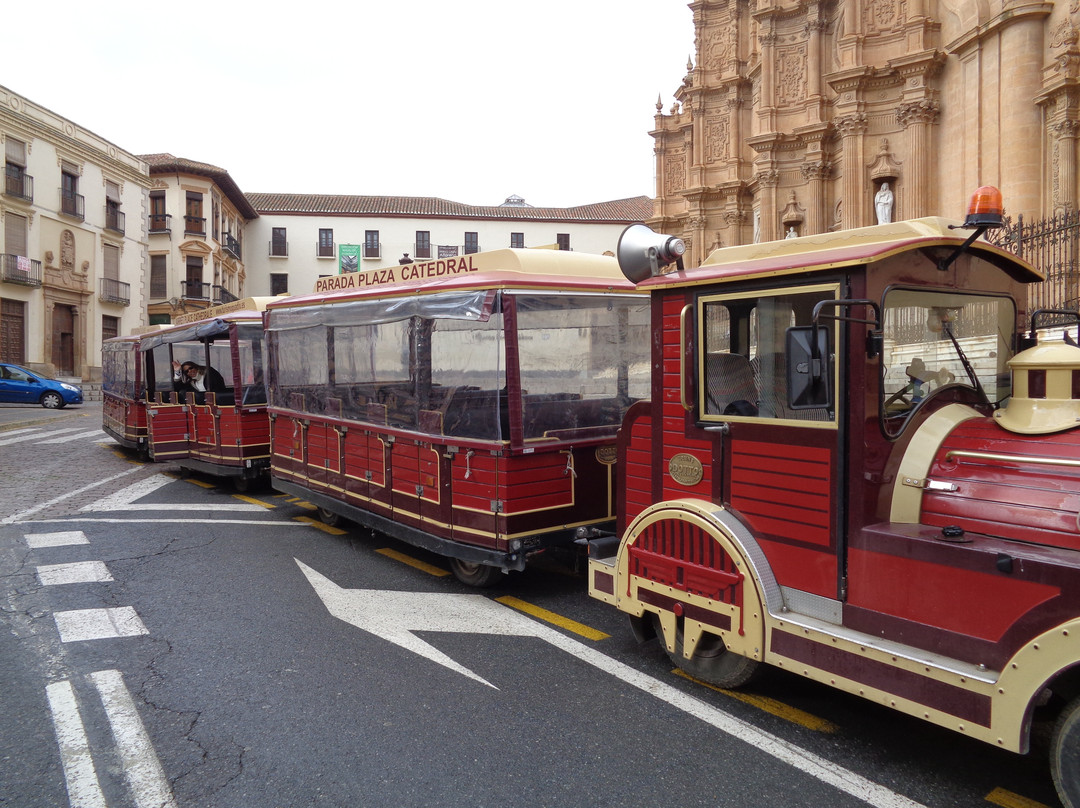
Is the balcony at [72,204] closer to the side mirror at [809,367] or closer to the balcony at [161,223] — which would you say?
the balcony at [161,223]

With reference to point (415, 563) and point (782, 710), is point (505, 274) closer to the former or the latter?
point (415, 563)

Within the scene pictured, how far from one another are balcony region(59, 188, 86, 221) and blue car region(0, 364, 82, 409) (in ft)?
36.1

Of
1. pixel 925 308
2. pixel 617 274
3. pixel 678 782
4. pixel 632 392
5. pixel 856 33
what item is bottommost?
pixel 678 782

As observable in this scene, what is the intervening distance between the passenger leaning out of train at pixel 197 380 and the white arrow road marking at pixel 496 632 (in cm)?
596

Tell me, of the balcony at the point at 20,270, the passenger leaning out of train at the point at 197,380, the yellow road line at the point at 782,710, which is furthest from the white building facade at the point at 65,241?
the yellow road line at the point at 782,710

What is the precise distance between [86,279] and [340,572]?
118 ft

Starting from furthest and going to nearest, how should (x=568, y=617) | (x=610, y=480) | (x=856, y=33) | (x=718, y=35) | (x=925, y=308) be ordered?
(x=718, y=35) < (x=856, y=33) < (x=610, y=480) < (x=568, y=617) < (x=925, y=308)

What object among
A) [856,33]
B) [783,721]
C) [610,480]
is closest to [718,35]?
[856,33]

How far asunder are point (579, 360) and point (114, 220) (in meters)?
39.2

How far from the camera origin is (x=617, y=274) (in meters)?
6.80

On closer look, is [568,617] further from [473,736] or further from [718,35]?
[718,35]

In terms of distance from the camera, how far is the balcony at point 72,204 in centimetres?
3409

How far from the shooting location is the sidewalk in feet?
68.1

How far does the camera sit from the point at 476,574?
21.0 ft
